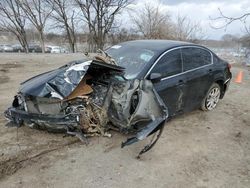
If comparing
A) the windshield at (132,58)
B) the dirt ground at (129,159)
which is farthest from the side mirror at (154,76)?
the dirt ground at (129,159)

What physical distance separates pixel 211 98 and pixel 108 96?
2.90 meters

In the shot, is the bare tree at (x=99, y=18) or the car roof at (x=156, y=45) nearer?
the car roof at (x=156, y=45)

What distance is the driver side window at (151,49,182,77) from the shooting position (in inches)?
180

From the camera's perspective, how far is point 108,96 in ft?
13.8

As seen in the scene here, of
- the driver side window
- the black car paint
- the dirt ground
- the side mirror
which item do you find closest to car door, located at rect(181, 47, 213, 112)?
the black car paint

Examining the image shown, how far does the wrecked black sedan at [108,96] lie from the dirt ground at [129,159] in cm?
23

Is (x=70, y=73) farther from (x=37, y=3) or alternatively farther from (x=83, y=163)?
(x=37, y=3)

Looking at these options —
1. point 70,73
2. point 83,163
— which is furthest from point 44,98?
point 83,163

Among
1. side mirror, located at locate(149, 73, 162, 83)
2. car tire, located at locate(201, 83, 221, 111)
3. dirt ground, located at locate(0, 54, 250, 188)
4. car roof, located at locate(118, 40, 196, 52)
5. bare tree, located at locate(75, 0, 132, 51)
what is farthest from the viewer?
bare tree, located at locate(75, 0, 132, 51)

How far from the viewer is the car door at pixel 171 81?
4527 mm

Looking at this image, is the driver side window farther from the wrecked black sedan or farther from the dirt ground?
the dirt ground

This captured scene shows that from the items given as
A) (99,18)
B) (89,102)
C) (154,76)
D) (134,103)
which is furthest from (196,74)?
(99,18)

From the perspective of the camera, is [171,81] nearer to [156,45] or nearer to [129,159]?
[156,45]

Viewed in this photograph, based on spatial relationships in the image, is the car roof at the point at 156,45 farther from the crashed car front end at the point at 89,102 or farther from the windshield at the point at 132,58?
the crashed car front end at the point at 89,102
